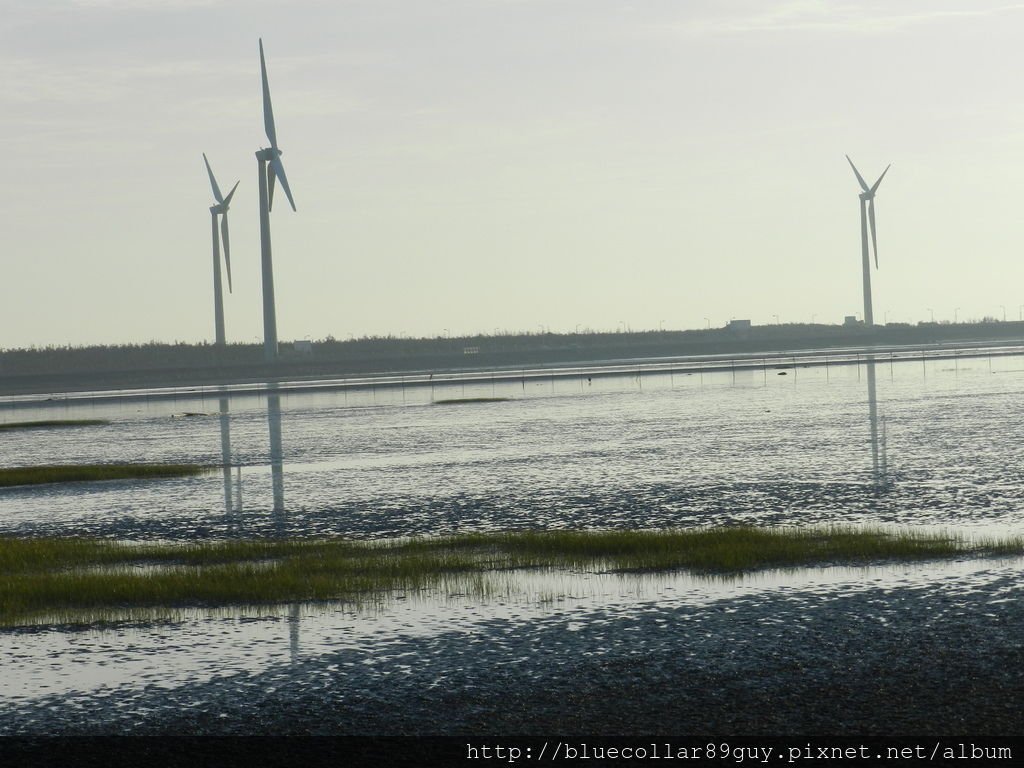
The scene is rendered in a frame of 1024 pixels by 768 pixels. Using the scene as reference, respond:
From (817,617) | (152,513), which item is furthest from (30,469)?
(817,617)

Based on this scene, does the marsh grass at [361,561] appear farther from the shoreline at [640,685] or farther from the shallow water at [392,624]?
the shoreline at [640,685]

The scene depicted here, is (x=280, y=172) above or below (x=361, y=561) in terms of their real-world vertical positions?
above

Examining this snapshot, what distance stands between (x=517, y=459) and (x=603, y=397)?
3630 cm

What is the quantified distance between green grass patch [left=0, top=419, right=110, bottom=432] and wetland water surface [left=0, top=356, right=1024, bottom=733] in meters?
1.92

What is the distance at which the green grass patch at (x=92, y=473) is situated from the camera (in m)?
38.3

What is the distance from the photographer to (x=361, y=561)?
2088cm

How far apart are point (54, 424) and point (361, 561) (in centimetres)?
5268

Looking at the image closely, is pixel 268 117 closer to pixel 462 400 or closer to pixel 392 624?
pixel 462 400

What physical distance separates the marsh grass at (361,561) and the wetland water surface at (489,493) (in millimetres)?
973

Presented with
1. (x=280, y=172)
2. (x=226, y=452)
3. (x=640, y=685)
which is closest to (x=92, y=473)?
(x=226, y=452)

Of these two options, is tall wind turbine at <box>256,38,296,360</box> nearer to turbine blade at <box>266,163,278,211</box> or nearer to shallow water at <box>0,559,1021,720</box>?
turbine blade at <box>266,163,278,211</box>

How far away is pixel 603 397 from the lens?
74.4m

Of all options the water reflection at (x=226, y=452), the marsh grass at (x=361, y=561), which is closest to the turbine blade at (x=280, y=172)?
the water reflection at (x=226, y=452)

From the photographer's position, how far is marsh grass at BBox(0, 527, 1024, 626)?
18.5 meters
